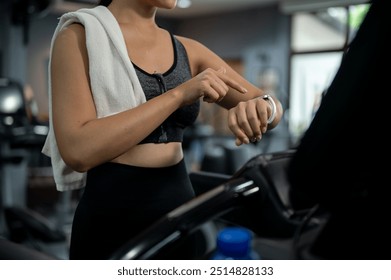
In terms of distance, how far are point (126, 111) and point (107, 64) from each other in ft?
0.20

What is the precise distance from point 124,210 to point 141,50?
18 cm

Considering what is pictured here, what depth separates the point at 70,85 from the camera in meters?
0.43

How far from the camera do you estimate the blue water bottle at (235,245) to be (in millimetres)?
392

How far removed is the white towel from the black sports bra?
0.02 metres

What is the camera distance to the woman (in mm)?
419

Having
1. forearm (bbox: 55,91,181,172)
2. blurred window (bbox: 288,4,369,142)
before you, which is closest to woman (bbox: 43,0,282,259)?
forearm (bbox: 55,91,181,172)

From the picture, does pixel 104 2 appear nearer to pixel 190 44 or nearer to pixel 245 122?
pixel 190 44

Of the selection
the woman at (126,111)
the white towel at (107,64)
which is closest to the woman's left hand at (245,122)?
the woman at (126,111)

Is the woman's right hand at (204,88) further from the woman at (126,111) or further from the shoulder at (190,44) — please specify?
the shoulder at (190,44)

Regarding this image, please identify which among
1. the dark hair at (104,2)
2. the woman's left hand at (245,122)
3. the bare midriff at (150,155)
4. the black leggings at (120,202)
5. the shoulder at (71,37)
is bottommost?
the black leggings at (120,202)

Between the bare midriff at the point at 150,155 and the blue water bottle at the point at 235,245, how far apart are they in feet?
0.43

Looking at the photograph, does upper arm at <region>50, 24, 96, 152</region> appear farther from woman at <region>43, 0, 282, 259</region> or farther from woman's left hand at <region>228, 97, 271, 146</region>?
woman's left hand at <region>228, 97, 271, 146</region>

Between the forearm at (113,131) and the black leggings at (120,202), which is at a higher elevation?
the forearm at (113,131)

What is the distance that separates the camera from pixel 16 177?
310cm
